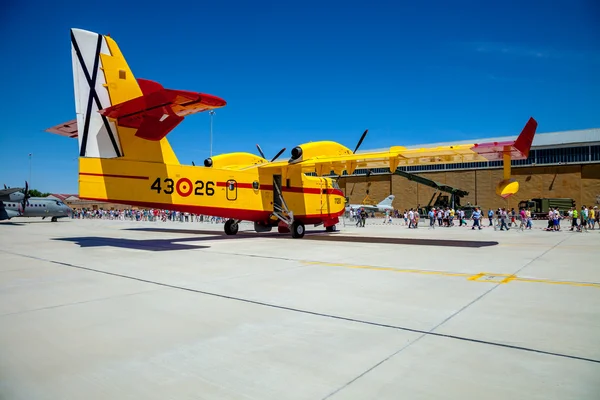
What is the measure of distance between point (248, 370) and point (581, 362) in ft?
10.3

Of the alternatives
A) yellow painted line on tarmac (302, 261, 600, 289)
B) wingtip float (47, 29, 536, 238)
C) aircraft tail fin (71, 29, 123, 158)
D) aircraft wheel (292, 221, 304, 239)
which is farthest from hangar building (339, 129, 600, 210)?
aircraft tail fin (71, 29, 123, 158)

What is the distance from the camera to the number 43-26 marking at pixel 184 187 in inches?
533

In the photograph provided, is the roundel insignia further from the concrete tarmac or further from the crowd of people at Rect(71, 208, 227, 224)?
the crowd of people at Rect(71, 208, 227, 224)

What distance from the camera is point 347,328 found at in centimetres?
471

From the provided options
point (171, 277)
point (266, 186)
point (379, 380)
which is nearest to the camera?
point (379, 380)

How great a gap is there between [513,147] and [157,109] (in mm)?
12379

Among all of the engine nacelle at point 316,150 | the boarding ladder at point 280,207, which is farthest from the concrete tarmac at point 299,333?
the boarding ladder at point 280,207

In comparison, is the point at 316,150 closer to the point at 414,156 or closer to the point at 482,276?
the point at 414,156

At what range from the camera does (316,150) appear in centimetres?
1817

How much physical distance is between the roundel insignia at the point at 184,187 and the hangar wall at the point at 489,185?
46802mm

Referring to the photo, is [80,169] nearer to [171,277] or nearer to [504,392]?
[171,277]

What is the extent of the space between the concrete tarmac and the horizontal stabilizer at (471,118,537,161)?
5.82m

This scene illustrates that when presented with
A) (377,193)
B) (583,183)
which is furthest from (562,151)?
(377,193)

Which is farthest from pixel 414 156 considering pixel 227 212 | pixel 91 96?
pixel 91 96
